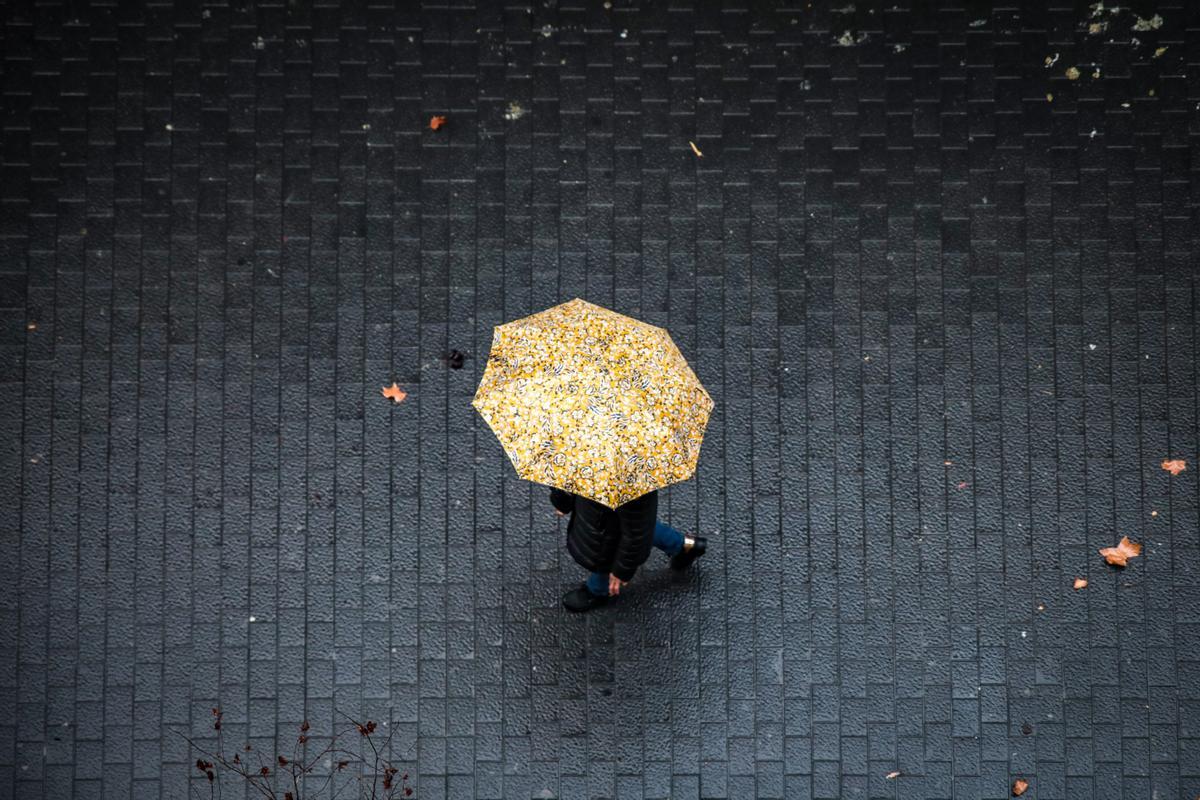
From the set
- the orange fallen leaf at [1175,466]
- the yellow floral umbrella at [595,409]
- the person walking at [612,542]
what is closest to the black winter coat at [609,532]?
the person walking at [612,542]

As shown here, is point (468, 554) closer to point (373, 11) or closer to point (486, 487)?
point (486, 487)

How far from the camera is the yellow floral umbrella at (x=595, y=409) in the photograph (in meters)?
5.43

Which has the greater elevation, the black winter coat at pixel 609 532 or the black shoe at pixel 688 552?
the black winter coat at pixel 609 532

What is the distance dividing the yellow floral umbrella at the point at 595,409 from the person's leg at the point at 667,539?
113cm

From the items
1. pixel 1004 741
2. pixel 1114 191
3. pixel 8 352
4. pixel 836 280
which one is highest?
pixel 1114 191

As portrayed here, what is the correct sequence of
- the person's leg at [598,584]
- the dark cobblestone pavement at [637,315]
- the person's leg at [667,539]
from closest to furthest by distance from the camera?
1. the person's leg at [667,539]
2. the person's leg at [598,584]
3. the dark cobblestone pavement at [637,315]

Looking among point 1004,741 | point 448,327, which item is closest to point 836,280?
point 448,327

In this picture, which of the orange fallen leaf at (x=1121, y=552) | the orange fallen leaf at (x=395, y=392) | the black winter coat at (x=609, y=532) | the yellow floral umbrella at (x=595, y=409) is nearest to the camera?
the yellow floral umbrella at (x=595, y=409)

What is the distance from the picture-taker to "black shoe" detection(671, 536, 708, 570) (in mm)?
6915

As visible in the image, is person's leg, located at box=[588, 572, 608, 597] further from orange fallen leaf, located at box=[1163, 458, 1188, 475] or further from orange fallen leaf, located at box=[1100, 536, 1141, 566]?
orange fallen leaf, located at box=[1163, 458, 1188, 475]

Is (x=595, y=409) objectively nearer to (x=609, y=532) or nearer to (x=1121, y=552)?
(x=609, y=532)

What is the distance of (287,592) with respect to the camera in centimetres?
705

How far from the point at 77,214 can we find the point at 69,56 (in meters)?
1.02

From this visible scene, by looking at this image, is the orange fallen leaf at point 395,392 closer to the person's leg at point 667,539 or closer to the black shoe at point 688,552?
the person's leg at point 667,539
